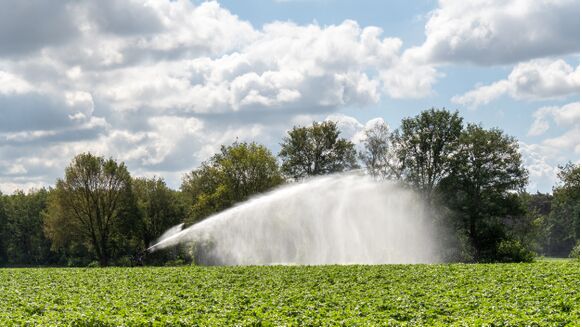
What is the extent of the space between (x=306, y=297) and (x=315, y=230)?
27.8m

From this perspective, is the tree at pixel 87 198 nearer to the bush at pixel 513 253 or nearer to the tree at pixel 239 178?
the tree at pixel 239 178

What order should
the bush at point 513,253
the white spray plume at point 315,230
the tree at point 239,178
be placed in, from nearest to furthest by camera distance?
the white spray plume at point 315,230 < the bush at point 513,253 < the tree at point 239,178

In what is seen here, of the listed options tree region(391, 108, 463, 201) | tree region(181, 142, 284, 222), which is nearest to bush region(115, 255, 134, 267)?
tree region(181, 142, 284, 222)

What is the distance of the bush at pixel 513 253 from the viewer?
2391 inches

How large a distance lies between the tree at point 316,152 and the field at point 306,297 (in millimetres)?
38241

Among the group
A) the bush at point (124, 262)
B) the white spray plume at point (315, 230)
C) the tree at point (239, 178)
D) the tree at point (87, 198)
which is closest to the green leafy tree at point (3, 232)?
the bush at point (124, 262)

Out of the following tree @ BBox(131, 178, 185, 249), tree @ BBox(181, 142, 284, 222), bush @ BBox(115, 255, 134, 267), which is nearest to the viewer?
tree @ BBox(181, 142, 284, 222)

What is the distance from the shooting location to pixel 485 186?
6638 cm

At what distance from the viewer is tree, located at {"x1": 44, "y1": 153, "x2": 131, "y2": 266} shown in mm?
76250

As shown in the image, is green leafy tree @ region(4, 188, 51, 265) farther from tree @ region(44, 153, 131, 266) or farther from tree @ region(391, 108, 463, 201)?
tree @ region(391, 108, 463, 201)

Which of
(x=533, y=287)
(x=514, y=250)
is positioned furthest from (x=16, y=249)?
(x=533, y=287)

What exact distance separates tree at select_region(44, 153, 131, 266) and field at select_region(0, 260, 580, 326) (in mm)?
35464

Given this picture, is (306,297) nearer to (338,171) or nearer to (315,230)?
(315,230)

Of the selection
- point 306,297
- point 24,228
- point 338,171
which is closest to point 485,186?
point 338,171
